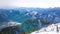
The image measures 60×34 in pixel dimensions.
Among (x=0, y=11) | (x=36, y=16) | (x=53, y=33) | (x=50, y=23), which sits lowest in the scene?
(x=53, y=33)

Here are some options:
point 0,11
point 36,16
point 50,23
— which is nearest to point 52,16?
point 50,23

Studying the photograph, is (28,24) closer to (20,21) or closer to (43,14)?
(20,21)

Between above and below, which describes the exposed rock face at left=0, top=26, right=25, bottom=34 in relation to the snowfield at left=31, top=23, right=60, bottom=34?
above

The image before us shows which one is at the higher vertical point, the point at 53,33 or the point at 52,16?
the point at 52,16

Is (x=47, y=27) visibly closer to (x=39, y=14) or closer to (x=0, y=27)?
(x=39, y=14)

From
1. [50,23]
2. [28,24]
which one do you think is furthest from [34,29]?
[50,23]

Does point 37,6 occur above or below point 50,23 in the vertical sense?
above

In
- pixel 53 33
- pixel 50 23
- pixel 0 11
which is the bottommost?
pixel 53 33

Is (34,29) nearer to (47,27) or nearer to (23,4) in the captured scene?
(47,27)

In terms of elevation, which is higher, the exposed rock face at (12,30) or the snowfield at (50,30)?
the exposed rock face at (12,30)
